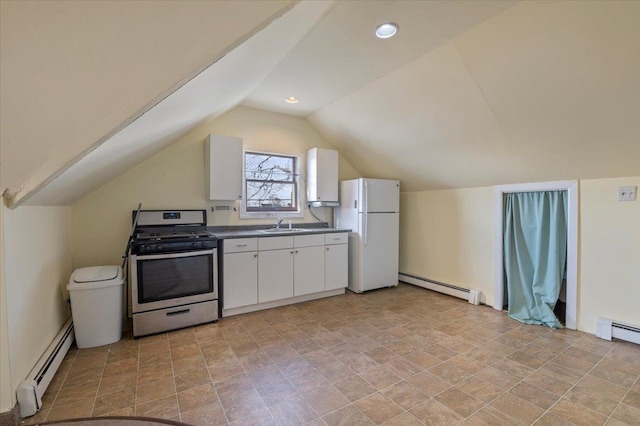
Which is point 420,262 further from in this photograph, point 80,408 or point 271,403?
point 80,408

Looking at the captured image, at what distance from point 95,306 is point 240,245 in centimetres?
136

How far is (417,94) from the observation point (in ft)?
9.46

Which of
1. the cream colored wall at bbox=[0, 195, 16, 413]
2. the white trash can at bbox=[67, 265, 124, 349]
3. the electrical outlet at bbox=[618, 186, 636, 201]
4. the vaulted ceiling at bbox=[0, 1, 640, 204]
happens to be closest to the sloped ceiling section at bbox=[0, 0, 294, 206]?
the vaulted ceiling at bbox=[0, 1, 640, 204]

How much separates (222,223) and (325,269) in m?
1.48

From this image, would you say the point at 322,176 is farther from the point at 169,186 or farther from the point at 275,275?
the point at 169,186

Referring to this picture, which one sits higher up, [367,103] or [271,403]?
[367,103]

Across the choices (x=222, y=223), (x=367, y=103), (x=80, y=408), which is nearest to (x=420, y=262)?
(x=367, y=103)

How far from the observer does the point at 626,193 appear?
2562 millimetres

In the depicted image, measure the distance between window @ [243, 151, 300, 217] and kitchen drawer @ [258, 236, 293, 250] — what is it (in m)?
0.69

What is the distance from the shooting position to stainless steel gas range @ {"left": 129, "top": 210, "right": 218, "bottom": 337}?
2703 millimetres

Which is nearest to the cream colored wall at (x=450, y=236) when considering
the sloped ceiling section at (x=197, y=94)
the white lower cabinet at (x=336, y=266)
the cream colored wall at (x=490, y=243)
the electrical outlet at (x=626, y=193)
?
the cream colored wall at (x=490, y=243)

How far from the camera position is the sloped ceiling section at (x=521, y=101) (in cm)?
184

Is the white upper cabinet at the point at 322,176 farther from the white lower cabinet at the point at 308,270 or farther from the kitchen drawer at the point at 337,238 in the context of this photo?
the white lower cabinet at the point at 308,270

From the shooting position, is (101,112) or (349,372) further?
(349,372)
